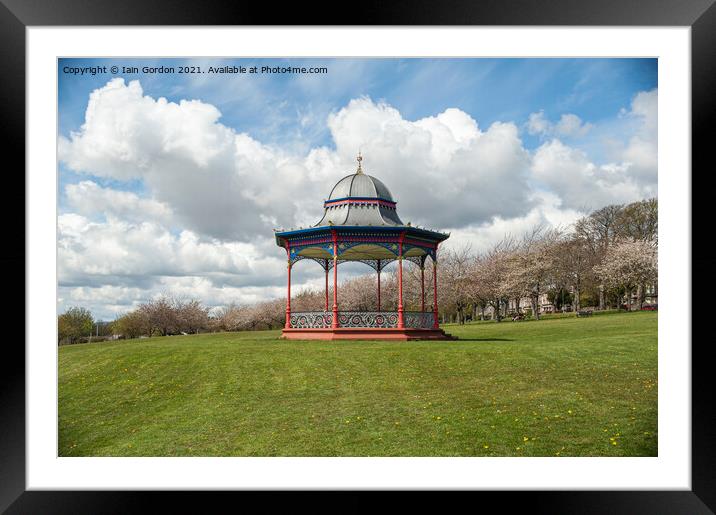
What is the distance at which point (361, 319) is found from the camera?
1780 cm

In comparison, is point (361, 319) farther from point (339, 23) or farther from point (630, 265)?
point (630, 265)

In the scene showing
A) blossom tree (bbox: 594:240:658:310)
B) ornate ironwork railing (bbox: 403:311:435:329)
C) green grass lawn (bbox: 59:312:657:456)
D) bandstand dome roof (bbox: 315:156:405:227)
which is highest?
bandstand dome roof (bbox: 315:156:405:227)

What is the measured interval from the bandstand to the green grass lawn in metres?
3.07

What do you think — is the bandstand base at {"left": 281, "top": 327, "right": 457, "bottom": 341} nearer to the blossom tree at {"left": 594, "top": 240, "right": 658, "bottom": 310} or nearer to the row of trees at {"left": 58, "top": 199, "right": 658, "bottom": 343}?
the row of trees at {"left": 58, "top": 199, "right": 658, "bottom": 343}

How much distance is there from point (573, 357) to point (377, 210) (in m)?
8.35

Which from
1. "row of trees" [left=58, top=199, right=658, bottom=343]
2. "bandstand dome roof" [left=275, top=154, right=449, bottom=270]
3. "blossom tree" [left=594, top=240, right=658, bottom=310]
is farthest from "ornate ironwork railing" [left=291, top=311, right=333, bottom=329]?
"blossom tree" [left=594, top=240, right=658, bottom=310]

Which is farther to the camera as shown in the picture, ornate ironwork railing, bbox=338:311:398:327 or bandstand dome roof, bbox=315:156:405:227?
bandstand dome roof, bbox=315:156:405:227

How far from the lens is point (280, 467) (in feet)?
25.6

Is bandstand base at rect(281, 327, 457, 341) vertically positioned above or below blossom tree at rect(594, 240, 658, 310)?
below

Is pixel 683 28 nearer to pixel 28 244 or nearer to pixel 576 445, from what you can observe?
pixel 576 445

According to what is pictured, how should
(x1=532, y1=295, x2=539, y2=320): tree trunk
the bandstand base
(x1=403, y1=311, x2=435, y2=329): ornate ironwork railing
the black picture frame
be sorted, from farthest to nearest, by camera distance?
(x1=532, y1=295, x2=539, y2=320): tree trunk
(x1=403, y1=311, x2=435, y2=329): ornate ironwork railing
the bandstand base
the black picture frame

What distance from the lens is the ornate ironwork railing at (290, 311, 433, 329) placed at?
58.0ft

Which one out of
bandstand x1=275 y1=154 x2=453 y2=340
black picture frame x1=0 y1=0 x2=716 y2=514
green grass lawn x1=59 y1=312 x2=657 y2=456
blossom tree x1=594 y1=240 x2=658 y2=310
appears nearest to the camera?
black picture frame x1=0 y1=0 x2=716 y2=514

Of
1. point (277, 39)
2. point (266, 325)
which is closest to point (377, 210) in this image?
point (277, 39)
